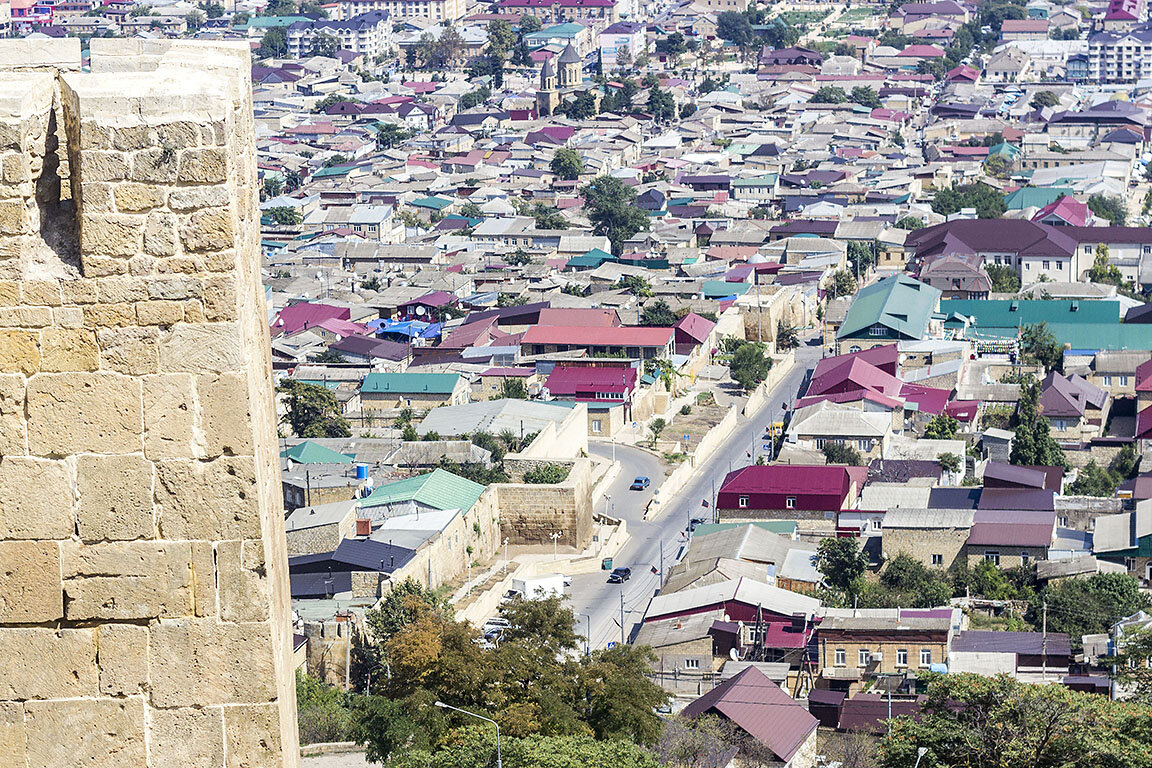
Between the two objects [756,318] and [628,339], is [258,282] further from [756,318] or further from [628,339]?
[756,318]

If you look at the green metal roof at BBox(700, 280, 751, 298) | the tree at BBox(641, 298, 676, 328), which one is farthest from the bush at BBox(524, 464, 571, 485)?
the green metal roof at BBox(700, 280, 751, 298)

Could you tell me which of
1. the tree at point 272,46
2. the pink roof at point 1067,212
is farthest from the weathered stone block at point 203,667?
the tree at point 272,46

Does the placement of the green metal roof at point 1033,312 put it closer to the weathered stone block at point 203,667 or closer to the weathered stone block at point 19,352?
the weathered stone block at point 203,667

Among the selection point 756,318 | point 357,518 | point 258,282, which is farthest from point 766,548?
point 258,282

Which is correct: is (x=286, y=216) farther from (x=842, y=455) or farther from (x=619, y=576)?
(x=619, y=576)

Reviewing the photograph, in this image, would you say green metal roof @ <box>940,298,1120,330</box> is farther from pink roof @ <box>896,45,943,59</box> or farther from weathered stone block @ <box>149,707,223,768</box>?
pink roof @ <box>896,45,943,59</box>

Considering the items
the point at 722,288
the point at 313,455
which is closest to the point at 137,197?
the point at 313,455
